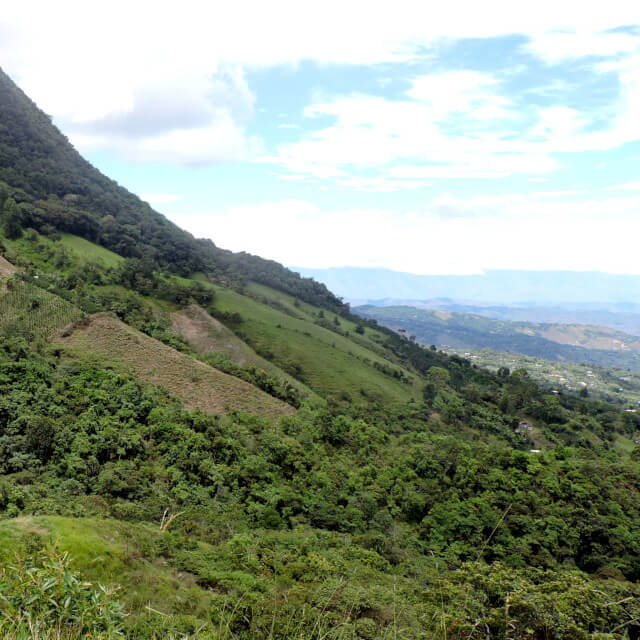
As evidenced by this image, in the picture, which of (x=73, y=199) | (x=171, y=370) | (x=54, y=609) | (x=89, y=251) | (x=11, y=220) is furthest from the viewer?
(x=73, y=199)

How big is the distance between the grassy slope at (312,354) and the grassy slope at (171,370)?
1789 cm

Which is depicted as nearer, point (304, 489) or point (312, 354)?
point (304, 489)

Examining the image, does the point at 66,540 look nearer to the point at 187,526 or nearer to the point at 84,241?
the point at 187,526

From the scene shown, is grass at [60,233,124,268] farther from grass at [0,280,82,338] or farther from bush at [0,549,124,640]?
bush at [0,549,124,640]

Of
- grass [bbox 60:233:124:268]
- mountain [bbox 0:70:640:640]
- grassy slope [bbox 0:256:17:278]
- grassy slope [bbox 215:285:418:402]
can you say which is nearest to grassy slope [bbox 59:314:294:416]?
mountain [bbox 0:70:640:640]

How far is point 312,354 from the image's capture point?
53.1 metres

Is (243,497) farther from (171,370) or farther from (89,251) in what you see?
(89,251)

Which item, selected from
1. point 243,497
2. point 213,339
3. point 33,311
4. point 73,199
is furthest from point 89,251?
point 243,497

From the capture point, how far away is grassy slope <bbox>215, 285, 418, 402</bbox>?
48.8 metres

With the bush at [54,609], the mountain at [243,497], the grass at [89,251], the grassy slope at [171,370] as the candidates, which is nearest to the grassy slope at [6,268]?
the mountain at [243,497]

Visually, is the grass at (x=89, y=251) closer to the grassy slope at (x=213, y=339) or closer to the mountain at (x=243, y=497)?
the mountain at (x=243, y=497)

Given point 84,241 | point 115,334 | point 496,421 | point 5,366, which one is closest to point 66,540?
point 5,366

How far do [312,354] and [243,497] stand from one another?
3545cm

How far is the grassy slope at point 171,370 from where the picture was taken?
1022 inches
